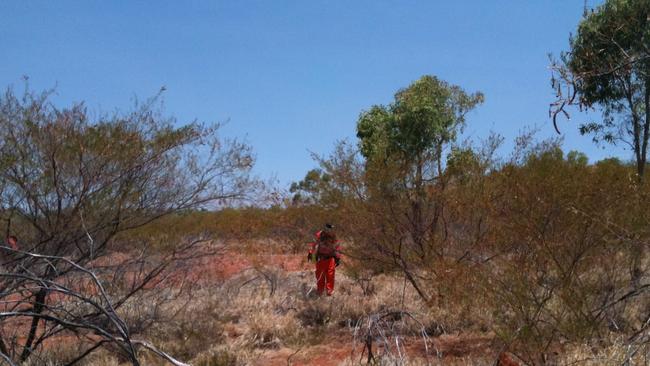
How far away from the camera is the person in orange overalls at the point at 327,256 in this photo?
46.1ft

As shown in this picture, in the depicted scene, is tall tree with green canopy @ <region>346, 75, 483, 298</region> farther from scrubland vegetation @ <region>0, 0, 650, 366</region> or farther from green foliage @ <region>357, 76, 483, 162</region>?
green foliage @ <region>357, 76, 483, 162</region>

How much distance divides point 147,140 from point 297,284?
6.88 metres

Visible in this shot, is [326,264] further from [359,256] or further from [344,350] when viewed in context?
[344,350]

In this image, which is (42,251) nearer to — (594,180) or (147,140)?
(147,140)

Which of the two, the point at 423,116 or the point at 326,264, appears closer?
the point at 326,264

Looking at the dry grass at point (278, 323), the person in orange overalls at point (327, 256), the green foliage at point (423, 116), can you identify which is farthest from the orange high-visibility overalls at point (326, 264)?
the green foliage at point (423, 116)

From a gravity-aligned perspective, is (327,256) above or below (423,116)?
below

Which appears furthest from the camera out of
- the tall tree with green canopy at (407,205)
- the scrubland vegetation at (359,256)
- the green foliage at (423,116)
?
the green foliage at (423,116)

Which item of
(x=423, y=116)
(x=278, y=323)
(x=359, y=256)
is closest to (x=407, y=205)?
(x=359, y=256)

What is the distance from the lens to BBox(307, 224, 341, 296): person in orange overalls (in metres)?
14.1

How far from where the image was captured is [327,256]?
1411 centimetres

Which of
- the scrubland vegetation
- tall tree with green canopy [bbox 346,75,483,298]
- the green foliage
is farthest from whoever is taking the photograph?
the green foliage

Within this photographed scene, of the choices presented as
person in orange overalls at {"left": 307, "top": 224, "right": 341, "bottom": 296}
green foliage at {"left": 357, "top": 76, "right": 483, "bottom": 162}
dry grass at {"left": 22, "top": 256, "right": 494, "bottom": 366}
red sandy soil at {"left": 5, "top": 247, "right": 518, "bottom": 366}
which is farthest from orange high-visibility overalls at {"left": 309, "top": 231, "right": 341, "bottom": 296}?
green foliage at {"left": 357, "top": 76, "right": 483, "bottom": 162}

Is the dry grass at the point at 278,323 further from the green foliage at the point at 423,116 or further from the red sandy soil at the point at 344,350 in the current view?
the green foliage at the point at 423,116
